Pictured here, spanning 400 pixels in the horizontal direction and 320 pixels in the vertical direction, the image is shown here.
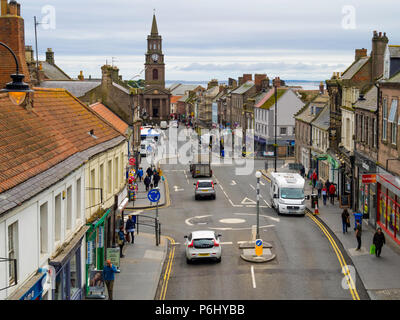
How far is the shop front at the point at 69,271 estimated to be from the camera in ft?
52.3

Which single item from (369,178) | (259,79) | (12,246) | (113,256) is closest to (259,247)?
(113,256)

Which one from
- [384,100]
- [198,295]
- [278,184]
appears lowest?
[198,295]

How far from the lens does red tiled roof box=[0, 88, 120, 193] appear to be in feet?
46.1

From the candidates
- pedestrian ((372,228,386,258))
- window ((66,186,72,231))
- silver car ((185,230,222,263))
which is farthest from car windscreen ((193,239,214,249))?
window ((66,186,72,231))

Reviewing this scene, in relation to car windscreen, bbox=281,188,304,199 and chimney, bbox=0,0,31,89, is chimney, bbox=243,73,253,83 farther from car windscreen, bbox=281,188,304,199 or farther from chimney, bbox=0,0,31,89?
chimney, bbox=0,0,31,89

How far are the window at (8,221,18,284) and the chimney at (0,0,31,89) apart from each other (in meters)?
9.94

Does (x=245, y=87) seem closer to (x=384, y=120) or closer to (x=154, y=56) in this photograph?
(x=154, y=56)

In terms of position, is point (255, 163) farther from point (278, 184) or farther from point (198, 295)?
point (198, 295)

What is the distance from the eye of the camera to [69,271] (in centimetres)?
1767

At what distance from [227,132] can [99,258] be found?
86.3m

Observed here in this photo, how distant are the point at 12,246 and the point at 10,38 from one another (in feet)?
37.1
